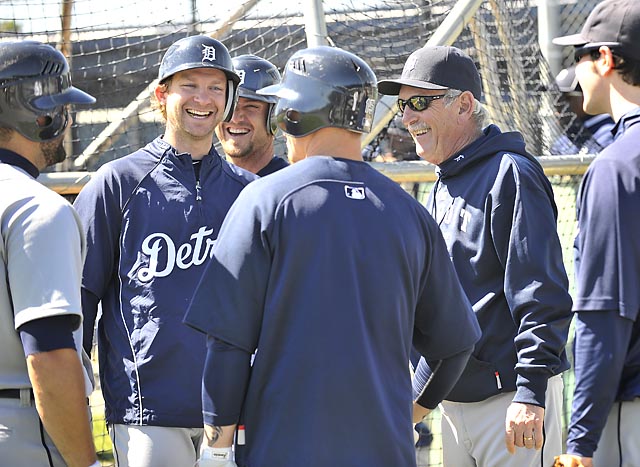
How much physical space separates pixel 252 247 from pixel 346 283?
0.27 metres

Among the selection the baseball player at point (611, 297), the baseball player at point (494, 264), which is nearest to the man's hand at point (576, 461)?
the baseball player at point (611, 297)

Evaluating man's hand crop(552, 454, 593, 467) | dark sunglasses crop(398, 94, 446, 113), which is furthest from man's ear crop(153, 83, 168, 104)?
man's hand crop(552, 454, 593, 467)

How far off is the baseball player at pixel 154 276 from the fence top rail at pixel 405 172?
0.75 m

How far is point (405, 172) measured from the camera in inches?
190

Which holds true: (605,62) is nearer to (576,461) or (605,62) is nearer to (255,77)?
(576,461)

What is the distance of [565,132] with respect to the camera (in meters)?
7.00

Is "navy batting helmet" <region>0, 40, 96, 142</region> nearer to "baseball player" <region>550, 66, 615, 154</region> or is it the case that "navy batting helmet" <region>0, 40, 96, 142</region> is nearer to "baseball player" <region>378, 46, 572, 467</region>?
"baseball player" <region>378, 46, 572, 467</region>

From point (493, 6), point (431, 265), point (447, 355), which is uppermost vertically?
point (493, 6)

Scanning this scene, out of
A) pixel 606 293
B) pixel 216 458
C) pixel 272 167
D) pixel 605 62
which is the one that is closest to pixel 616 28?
pixel 605 62

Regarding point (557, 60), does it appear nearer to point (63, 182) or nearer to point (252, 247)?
point (63, 182)

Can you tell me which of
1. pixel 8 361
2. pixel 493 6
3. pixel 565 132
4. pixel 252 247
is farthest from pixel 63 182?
pixel 565 132

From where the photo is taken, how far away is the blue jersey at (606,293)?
8.73 ft

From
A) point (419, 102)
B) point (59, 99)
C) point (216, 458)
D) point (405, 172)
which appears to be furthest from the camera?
point (405, 172)

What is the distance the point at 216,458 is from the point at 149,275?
1027 mm
